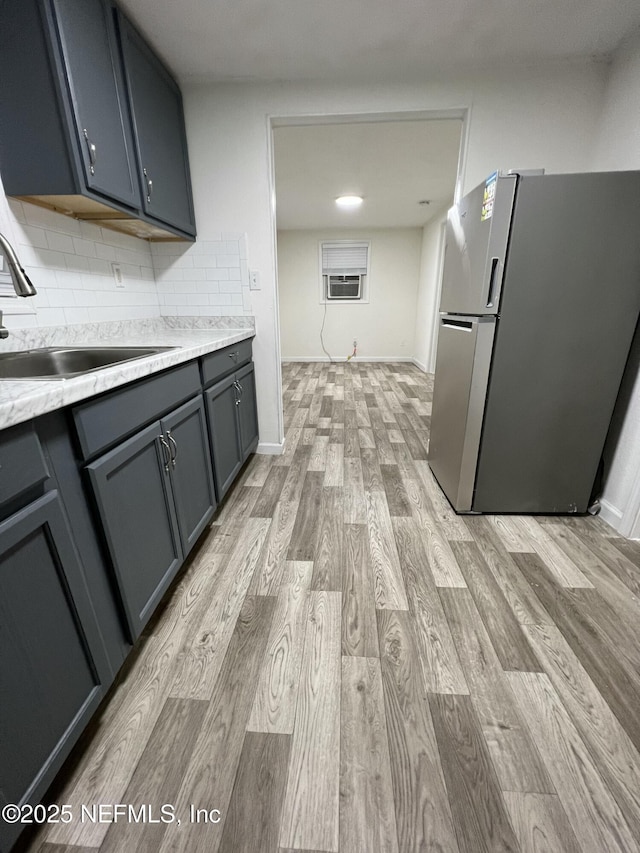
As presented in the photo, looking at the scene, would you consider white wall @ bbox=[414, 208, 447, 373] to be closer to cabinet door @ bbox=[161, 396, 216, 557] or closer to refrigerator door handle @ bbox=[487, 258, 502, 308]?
refrigerator door handle @ bbox=[487, 258, 502, 308]

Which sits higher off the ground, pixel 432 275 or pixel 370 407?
pixel 432 275

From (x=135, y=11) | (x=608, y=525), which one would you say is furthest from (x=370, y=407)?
(x=135, y=11)

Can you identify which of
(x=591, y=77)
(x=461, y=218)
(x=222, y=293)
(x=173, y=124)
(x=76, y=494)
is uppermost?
(x=591, y=77)

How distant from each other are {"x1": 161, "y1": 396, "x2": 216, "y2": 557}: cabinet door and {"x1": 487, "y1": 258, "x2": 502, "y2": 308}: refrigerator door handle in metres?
1.36

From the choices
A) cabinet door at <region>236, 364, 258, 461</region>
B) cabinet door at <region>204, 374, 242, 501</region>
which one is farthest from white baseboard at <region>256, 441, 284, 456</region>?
cabinet door at <region>204, 374, 242, 501</region>

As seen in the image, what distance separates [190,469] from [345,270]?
569 cm

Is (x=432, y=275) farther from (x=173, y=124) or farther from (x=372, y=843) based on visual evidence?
(x=372, y=843)

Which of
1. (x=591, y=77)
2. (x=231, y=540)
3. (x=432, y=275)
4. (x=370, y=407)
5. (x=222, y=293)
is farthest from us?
(x=432, y=275)

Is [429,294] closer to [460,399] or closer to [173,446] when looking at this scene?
[460,399]

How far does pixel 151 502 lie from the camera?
1100 mm

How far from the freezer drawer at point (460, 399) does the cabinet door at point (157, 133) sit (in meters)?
1.66

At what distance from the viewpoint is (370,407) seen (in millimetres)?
3760

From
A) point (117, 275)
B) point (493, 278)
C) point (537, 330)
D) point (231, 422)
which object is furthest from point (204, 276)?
point (537, 330)

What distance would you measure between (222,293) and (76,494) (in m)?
1.80
